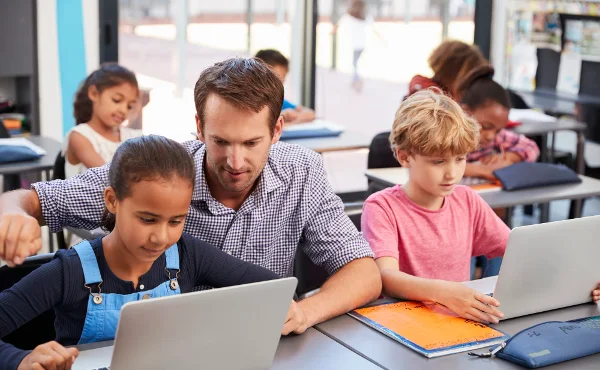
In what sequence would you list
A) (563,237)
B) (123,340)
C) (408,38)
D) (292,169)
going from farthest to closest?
(408,38) → (292,169) → (563,237) → (123,340)

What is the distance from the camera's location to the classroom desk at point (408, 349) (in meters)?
1.47

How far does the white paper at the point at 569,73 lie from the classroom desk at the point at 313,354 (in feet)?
14.8

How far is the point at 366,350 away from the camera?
1.53m

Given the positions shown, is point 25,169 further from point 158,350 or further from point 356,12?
point 356,12

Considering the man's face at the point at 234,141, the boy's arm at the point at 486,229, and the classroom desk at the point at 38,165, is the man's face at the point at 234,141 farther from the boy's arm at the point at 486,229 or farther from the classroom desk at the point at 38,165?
the classroom desk at the point at 38,165

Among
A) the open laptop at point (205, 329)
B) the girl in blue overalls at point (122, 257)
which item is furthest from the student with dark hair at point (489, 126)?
the open laptop at point (205, 329)

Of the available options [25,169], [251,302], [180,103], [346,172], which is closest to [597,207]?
[346,172]

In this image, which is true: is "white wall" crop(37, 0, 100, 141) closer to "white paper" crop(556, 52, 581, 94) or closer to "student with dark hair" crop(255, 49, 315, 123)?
"student with dark hair" crop(255, 49, 315, 123)

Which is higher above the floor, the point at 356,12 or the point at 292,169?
the point at 356,12

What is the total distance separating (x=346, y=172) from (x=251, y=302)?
14.5 feet

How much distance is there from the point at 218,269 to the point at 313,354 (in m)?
0.28

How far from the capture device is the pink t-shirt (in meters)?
2.08

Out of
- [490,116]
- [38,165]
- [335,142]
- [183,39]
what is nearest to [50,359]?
[38,165]

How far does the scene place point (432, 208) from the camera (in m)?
2.12
